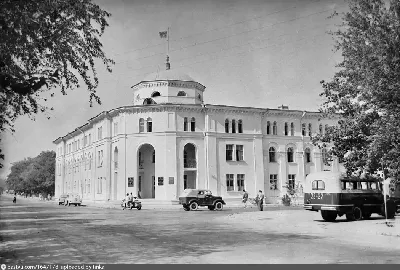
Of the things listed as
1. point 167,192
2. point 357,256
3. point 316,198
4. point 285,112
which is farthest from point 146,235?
point 285,112

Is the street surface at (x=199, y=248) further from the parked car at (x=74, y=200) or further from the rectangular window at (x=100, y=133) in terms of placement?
the rectangular window at (x=100, y=133)

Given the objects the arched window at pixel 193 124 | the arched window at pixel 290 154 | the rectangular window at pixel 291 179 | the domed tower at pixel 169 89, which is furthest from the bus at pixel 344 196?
the arched window at pixel 290 154

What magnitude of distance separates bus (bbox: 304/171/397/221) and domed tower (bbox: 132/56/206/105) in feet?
86.0

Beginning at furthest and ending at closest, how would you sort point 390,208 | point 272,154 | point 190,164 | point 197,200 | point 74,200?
point 74,200
point 272,154
point 190,164
point 197,200
point 390,208

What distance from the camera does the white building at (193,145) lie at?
146ft

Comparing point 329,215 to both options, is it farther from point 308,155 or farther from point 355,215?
point 308,155

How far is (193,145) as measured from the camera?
46.2 metres

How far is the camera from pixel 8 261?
9547mm

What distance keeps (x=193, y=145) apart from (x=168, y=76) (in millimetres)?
8413

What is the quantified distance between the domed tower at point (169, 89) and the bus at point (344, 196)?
86.0ft

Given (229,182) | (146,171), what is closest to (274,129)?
(229,182)

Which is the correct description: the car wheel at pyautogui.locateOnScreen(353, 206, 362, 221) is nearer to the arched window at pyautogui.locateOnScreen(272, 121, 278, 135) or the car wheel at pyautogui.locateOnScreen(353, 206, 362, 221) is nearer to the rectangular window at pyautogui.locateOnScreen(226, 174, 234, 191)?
the rectangular window at pyautogui.locateOnScreen(226, 174, 234, 191)

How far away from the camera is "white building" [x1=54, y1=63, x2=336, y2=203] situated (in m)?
44.4

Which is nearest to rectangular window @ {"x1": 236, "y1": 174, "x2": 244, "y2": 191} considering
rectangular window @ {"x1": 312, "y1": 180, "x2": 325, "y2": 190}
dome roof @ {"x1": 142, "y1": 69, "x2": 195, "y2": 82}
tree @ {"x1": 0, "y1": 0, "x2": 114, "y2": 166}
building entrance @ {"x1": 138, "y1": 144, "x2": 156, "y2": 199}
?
building entrance @ {"x1": 138, "y1": 144, "x2": 156, "y2": 199}
